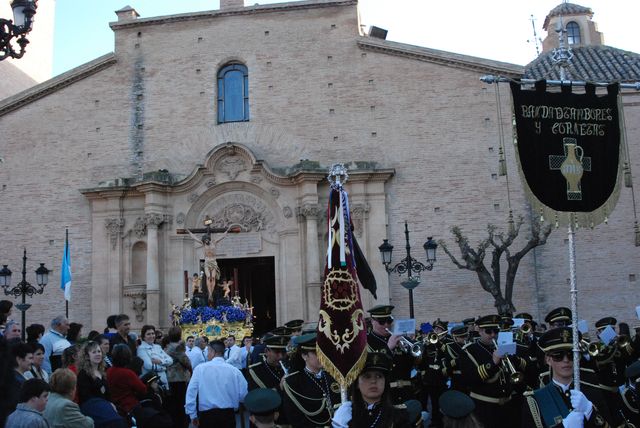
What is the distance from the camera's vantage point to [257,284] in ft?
91.6

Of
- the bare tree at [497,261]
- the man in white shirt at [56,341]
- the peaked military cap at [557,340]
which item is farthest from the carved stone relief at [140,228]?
the peaked military cap at [557,340]

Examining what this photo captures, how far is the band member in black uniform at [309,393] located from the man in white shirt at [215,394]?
93.9 inches

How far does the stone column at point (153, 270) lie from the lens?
978 inches

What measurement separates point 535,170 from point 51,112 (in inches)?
931

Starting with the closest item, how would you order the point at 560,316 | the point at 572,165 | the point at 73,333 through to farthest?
the point at 572,165 < the point at 73,333 < the point at 560,316

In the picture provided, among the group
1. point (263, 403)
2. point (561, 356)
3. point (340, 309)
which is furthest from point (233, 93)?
point (561, 356)

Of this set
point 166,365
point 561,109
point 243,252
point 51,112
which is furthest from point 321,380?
point 51,112

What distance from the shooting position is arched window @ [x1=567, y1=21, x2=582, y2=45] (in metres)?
35.0

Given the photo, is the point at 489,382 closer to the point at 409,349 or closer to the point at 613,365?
the point at 409,349

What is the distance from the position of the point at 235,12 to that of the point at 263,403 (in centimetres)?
2389

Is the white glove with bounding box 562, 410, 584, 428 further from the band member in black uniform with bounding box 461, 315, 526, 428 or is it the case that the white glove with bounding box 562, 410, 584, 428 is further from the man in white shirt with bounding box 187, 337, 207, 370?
the man in white shirt with bounding box 187, 337, 207, 370

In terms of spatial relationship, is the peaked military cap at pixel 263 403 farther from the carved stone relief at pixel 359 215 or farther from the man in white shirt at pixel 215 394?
the carved stone relief at pixel 359 215

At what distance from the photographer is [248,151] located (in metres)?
25.6

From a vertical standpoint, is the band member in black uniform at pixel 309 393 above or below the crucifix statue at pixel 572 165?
below
